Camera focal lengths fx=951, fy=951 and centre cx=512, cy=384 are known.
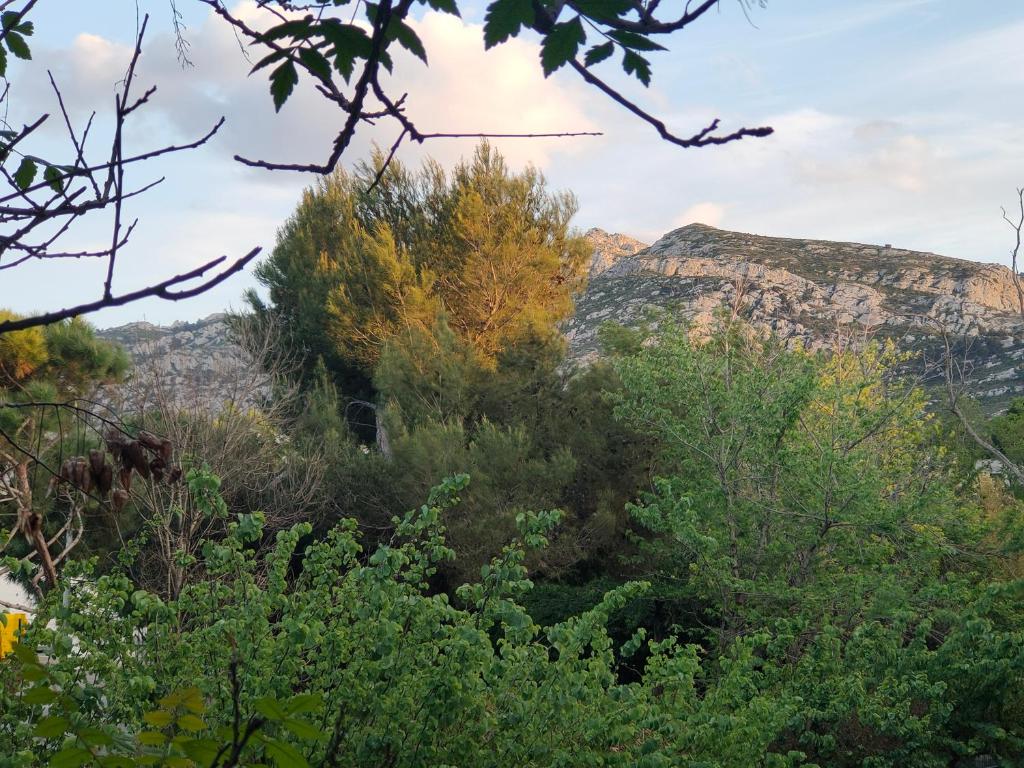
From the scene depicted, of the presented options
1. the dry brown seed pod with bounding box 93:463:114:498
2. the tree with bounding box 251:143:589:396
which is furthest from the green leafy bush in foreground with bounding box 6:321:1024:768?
the tree with bounding box 251:143:589:396

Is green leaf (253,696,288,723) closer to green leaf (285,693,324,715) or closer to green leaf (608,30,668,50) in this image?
green leaf (285,693,324,715)

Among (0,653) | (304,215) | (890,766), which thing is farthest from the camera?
(304,215)

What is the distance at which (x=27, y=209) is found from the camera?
1.90m

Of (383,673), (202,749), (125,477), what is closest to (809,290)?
(383,673)

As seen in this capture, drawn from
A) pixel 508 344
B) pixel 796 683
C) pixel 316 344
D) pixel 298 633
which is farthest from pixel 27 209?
pixel 316 344

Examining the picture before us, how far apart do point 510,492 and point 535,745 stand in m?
11.3

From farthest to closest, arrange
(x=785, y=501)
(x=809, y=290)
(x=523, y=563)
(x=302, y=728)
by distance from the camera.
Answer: (x=809, y=290), (x=523, y=563), (x=785, y=501), (x=302, y=728)

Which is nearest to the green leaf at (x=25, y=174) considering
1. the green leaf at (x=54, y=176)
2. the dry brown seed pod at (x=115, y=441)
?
the green leaf at (x=54, y=176)

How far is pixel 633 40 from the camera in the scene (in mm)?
1332

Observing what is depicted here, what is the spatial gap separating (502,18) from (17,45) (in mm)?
1446

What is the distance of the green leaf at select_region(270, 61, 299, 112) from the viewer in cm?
147

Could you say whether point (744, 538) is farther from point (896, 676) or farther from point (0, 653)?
point (0, 653)

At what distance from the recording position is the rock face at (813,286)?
140 ft

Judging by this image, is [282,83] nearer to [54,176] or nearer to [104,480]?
[104,480]
